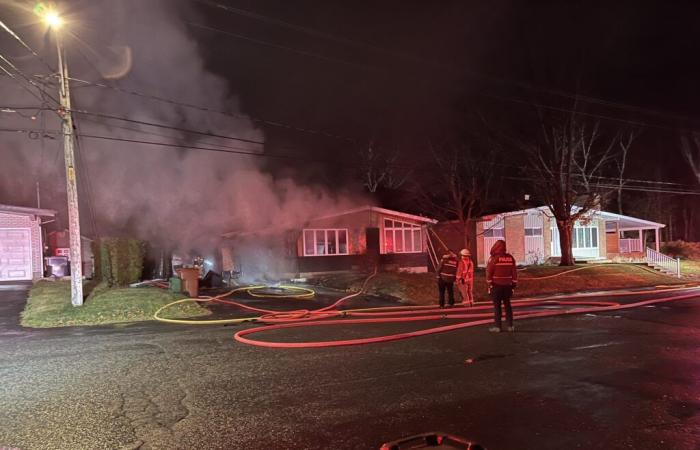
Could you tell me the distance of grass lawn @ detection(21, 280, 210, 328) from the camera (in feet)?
34.9

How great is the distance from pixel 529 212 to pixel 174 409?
2503cm

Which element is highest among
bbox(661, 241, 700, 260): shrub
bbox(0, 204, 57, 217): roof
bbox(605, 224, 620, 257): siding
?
bbox(0, 204, 57, 217): roof

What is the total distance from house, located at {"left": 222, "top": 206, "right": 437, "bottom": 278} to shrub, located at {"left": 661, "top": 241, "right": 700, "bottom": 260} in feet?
61.4

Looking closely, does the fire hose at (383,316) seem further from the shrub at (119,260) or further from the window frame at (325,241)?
the window frame at (325,241)

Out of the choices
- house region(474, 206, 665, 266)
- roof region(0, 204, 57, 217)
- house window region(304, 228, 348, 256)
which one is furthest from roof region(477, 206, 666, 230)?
roof region(0, 204, 57, 217)

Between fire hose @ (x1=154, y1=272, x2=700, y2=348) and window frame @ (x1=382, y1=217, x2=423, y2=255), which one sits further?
window frame @ (x1=382, y1=217, x2=423, y2=255)

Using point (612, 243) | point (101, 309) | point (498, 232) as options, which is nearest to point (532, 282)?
point (498, 232)

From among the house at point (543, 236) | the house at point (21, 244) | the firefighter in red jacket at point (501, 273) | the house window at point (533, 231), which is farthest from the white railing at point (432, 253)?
the house at point (21, 244)

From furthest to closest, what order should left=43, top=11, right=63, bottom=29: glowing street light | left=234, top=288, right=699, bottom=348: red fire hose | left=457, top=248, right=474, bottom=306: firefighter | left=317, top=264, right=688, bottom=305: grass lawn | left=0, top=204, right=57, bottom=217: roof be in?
left=0, top=204, right=57, bottom=217: roof
left=317, top=264, right=688, bottom=305: grass lawn
left=457, top=248, right=474, bottom=306: firefighter
left=43, top=11, right=63, bottom=29: glowing street light
left=234, top=288, right=699, bottom=348: red fire hose

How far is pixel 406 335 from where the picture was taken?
27.8 ft

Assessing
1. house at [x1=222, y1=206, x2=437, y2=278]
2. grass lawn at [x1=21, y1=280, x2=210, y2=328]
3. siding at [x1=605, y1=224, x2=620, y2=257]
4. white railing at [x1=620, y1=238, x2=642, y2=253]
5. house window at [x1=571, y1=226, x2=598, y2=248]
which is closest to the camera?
grass lawn at [x1=21, y1=280, x2=210, y2=328]

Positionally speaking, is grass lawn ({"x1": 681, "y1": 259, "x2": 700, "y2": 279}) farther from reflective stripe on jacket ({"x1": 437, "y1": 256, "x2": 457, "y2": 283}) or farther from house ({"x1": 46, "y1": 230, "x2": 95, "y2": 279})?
house ({"x1": 46, "y1": 230, "x2": 95, "y2": 279})

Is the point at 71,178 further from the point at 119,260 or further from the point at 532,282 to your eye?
the point at 532,282

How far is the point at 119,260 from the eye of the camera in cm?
1628
